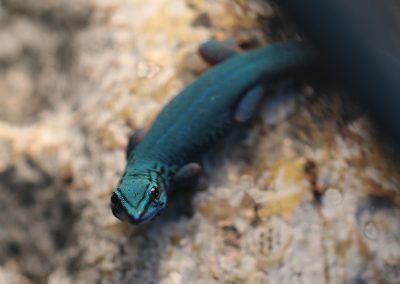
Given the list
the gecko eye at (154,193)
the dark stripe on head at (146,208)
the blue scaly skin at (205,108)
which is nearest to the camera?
the dark stripe on head at (146,208)

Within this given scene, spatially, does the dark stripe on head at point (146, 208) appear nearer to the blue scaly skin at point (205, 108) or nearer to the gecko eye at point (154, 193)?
the gecko eye at point (154, 193)

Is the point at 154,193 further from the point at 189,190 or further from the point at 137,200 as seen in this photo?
the point at 189,190

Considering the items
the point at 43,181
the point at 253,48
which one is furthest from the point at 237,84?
the point at 43,181

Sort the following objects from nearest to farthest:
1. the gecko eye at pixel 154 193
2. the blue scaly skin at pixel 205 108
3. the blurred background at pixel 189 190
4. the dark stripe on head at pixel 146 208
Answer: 1. the dark stripe on head at pixel 146 208
2. the gecko eye at pixel 154 193
3. the blurred background at pixel 189 190
4. the blue scaly skin at pixel 205 108

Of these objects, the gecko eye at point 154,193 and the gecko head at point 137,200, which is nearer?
the gecko head at point 137,200

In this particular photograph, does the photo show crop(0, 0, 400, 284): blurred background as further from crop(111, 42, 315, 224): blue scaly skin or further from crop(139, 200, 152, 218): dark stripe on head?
crop(139, 200, 152, 218): dark stripe on head

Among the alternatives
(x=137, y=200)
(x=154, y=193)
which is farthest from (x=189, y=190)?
(x=137, y=200)

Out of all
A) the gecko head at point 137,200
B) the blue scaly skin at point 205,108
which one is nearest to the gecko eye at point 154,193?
the gecko head at point 137,200
